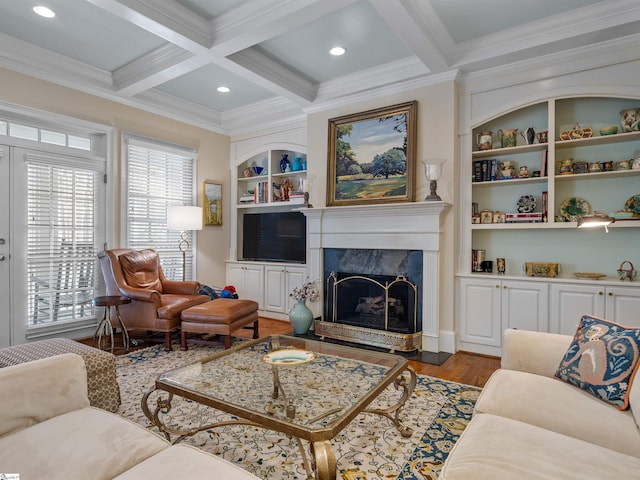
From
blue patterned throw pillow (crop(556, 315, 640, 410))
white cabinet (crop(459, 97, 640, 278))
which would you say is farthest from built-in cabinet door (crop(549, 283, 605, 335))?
blue patterned throw pillow (crop(556, 315, 640, 410))

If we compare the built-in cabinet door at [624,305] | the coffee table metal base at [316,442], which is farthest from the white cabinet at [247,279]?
the built-in cabinet door at [624,305]

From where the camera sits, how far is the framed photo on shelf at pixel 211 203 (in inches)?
207

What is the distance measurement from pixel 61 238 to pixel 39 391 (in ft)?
9.91

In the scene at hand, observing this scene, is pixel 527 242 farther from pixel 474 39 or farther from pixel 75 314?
pixel 75 314

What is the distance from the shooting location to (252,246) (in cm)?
542

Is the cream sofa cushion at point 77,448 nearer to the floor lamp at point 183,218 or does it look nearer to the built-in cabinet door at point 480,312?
the built-in cabinet door at point 480,312

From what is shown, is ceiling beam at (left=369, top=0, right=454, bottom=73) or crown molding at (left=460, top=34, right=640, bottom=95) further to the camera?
crown molding at (left=460, top=34, right=640, bottom=95)

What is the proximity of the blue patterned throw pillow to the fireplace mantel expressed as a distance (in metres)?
1.78

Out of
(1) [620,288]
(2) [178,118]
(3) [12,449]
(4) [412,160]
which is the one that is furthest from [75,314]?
(1) [620,288]

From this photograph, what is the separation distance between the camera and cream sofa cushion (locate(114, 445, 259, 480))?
109cm

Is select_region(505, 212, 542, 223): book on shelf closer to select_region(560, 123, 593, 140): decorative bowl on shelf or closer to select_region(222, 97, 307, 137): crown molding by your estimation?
select_region(560, 123, 593, 140): decorative bowl on shelf

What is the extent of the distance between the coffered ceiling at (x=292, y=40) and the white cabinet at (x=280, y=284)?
2161 mm

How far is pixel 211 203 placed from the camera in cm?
533

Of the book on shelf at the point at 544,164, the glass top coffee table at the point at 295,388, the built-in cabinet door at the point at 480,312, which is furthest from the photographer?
the built-in cabinet door at the point at 480,312
